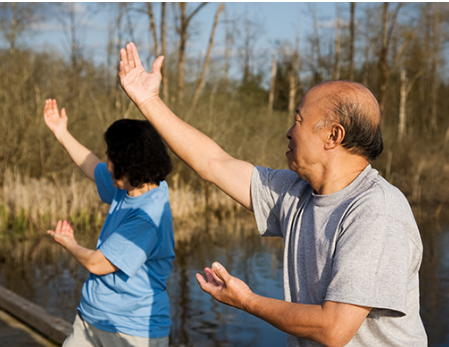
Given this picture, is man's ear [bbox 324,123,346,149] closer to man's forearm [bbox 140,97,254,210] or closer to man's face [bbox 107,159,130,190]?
man's forearm [bbox 140,97,254,210]

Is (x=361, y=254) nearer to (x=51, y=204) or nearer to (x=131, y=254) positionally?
(x=131, y=254)

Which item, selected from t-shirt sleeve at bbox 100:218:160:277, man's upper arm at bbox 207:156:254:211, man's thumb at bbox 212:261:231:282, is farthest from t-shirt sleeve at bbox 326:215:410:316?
t-shirt sleeve at bbox 100:218:160:277

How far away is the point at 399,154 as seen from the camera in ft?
56.7

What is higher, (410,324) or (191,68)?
(191,68)

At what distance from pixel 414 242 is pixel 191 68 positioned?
2578 cm

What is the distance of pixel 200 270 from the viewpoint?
27.6 ft

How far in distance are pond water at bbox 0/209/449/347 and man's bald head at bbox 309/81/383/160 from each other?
419 cm

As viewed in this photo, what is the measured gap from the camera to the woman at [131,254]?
2549mm

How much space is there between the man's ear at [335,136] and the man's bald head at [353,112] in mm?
11

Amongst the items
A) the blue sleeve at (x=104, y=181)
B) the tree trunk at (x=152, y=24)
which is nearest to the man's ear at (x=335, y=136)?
the blue sleeve at (x=104, y=181)

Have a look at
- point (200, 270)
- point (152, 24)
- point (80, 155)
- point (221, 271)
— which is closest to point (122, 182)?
point (80, 155)

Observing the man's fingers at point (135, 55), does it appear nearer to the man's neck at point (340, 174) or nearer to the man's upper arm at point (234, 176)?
the man's upper arm at point (234, 176)

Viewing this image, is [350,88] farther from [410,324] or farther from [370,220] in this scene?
[410,324]

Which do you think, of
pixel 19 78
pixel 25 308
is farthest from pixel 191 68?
pixel 25 308
